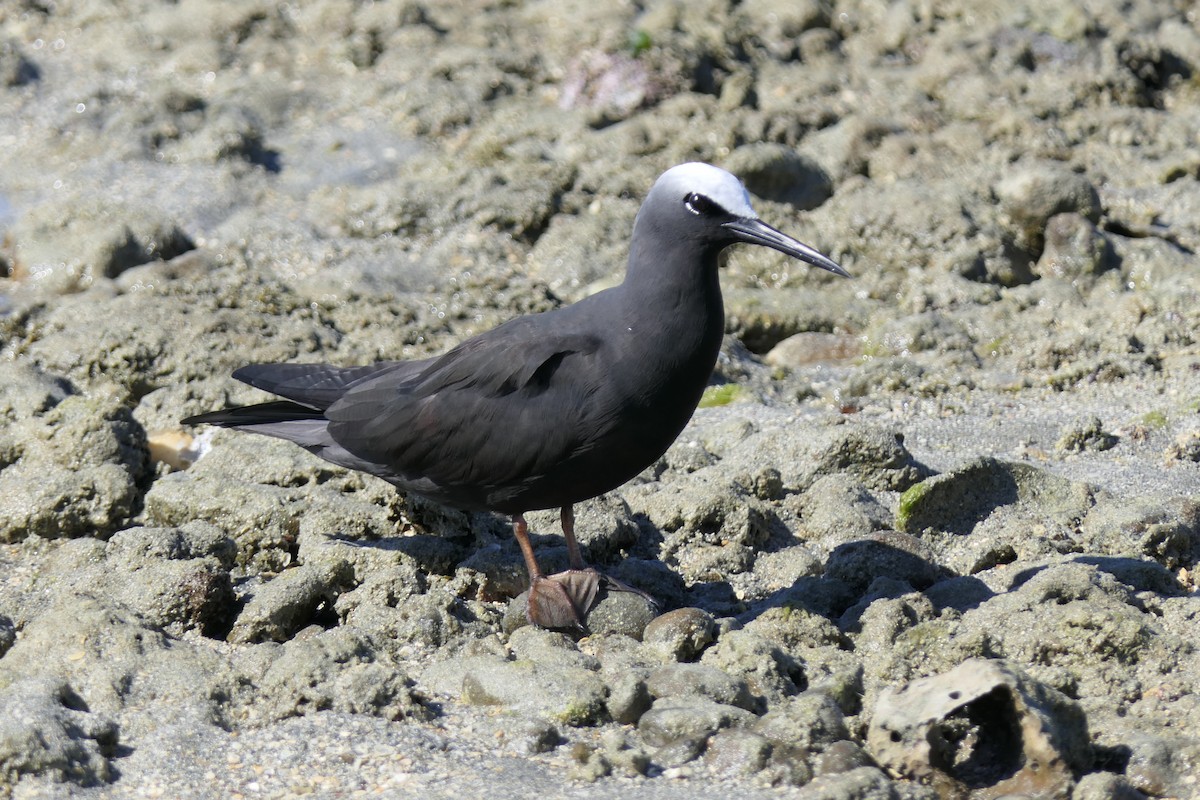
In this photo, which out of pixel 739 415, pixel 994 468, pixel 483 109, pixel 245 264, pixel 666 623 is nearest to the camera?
pixel 666 623

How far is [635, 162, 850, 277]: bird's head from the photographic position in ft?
15.1

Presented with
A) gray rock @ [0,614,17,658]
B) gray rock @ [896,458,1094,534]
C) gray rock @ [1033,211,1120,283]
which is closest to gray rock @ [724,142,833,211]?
gray rock @ [1033,211,1120,283]

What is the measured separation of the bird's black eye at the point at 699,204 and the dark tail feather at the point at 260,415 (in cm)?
166

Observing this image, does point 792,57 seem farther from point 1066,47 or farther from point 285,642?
point 285,642

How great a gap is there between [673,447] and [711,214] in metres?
1.52

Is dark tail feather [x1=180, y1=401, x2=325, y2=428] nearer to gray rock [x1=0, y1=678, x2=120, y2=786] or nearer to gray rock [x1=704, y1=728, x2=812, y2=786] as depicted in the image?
gray rock [x1=0, y1=678, x2=120, y2=786]

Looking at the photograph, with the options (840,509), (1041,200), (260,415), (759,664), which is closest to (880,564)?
(840,509)

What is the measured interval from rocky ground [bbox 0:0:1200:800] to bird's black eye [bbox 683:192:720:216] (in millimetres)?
1232

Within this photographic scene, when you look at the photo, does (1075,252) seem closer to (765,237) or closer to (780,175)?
(780,175)

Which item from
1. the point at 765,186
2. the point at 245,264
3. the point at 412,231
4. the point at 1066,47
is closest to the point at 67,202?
the point at 245,264

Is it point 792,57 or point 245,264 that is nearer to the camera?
point 245,264

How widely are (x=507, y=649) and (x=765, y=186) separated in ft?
13.8

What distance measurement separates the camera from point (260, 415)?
5.34 m

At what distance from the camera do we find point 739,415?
6.34 metres
